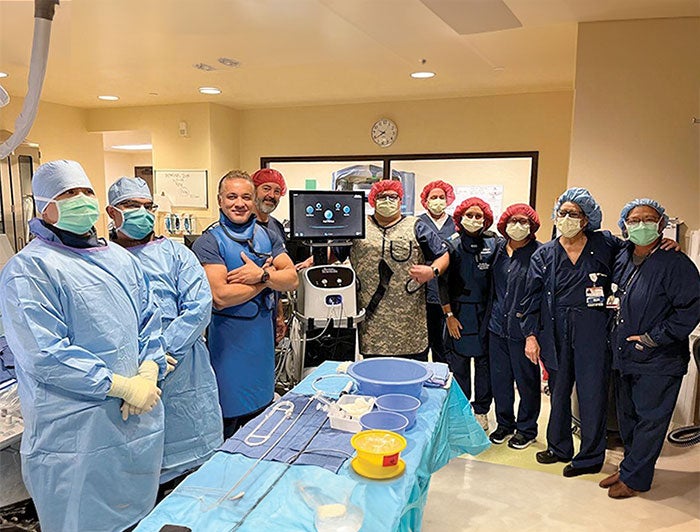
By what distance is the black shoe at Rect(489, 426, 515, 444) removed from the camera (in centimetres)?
309

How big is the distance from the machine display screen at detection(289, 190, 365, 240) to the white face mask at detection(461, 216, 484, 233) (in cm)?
65

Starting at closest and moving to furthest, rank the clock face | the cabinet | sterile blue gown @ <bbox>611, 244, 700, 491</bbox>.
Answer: sterile blue gown @ <bbox>611, 244, 700, 491</bbox>, the cabinet, the clock face

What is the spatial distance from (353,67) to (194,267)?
2237mm

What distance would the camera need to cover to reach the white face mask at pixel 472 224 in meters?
2.98

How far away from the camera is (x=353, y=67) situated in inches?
149

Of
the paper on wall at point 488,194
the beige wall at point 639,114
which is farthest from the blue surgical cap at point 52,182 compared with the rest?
the paper on wall at point 488,194

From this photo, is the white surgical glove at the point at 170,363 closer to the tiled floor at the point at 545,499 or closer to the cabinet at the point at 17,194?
the tiled floor at the point at 545,499

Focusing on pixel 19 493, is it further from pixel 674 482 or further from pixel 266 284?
pixel 674 482

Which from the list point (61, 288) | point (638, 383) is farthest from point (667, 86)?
point (61, 288)

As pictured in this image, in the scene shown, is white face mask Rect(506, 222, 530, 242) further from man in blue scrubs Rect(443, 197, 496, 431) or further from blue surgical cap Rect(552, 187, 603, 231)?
blue surgical cap Rect(552, 187, 603, 231)

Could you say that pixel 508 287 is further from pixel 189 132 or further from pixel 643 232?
pixel 189 132

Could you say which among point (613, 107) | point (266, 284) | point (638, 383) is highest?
point (613, 107)

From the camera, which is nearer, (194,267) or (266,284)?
(194,267)

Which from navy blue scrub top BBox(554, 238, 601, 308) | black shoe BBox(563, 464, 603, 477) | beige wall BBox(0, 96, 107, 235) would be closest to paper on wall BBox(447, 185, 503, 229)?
navy blue scrub top BBox(554, 238, 601, 308)
